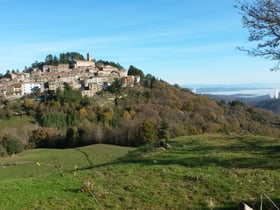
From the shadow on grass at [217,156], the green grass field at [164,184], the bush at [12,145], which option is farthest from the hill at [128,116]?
the green grass field at [164,184]

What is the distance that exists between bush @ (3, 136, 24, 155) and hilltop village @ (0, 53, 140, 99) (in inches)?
1987

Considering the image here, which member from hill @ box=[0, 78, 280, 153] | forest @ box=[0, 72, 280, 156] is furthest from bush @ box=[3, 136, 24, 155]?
hill @ box=[0, 78, 280, 153]

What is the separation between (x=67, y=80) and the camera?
15012cm

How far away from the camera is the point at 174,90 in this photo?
445 feet

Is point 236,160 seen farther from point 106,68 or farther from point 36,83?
point 106,68

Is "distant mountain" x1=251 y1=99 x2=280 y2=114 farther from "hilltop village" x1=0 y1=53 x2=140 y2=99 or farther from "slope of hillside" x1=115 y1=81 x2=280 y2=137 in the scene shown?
"hilltop village" x1=0 y1=53 x2=140 y2=99

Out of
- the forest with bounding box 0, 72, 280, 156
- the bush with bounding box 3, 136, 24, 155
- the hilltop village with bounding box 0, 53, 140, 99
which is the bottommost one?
the bush with bounding box 3, 136, 24, 155

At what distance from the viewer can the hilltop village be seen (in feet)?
453

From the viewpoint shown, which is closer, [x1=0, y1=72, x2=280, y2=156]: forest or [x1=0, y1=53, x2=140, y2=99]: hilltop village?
[x1=0, y1=72, x2=280, y2=156]: forest

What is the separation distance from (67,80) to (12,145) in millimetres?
77795

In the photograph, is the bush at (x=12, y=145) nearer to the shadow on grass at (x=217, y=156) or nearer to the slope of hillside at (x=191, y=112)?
the slope of hillside at (x=191, y=112)

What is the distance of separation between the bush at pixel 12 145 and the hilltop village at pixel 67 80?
50.5 metres

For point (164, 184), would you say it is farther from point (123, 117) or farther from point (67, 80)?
point (67, 80)

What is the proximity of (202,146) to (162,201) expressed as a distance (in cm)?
689
